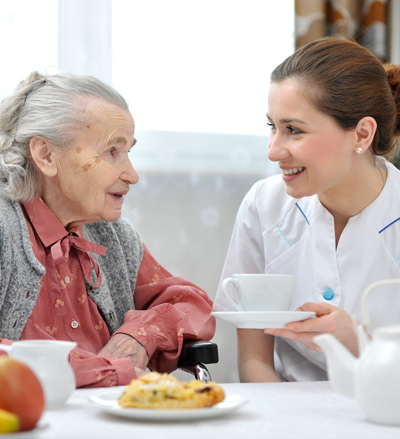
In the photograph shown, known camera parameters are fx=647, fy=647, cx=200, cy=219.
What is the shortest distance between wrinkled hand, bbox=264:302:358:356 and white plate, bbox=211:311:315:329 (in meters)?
0.05

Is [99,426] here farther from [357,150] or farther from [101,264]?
[357,150]

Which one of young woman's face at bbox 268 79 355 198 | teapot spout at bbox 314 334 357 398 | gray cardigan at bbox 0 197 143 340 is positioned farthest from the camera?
young woman's face at bbox 268 79 355 198

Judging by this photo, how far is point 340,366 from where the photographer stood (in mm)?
848

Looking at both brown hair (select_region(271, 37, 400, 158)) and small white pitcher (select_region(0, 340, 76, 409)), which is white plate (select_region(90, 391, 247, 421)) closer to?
small white pitcher (select_region(0, 340, 76, 409))

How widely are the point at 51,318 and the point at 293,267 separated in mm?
618

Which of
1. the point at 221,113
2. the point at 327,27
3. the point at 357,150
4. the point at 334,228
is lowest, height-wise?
the point at 334,228

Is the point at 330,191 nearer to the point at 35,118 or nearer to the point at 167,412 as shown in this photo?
the point at 35,118

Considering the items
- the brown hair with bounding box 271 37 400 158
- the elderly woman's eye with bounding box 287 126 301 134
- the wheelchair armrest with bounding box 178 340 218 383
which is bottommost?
the wheelchair armrest with bounding box 178 340 218 383

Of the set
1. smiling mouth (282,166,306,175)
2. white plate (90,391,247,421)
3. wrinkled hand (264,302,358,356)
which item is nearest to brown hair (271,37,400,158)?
smiling mouth (282,166,306,175)

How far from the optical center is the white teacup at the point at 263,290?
1200 mm

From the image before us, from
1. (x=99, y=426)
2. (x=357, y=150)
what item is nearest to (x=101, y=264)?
(x=357, y=150)

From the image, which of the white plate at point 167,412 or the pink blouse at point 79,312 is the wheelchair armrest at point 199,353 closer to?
the pink blouse at point 79,312

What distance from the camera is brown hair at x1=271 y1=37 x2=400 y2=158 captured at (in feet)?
5.16

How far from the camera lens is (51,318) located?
151 cm
